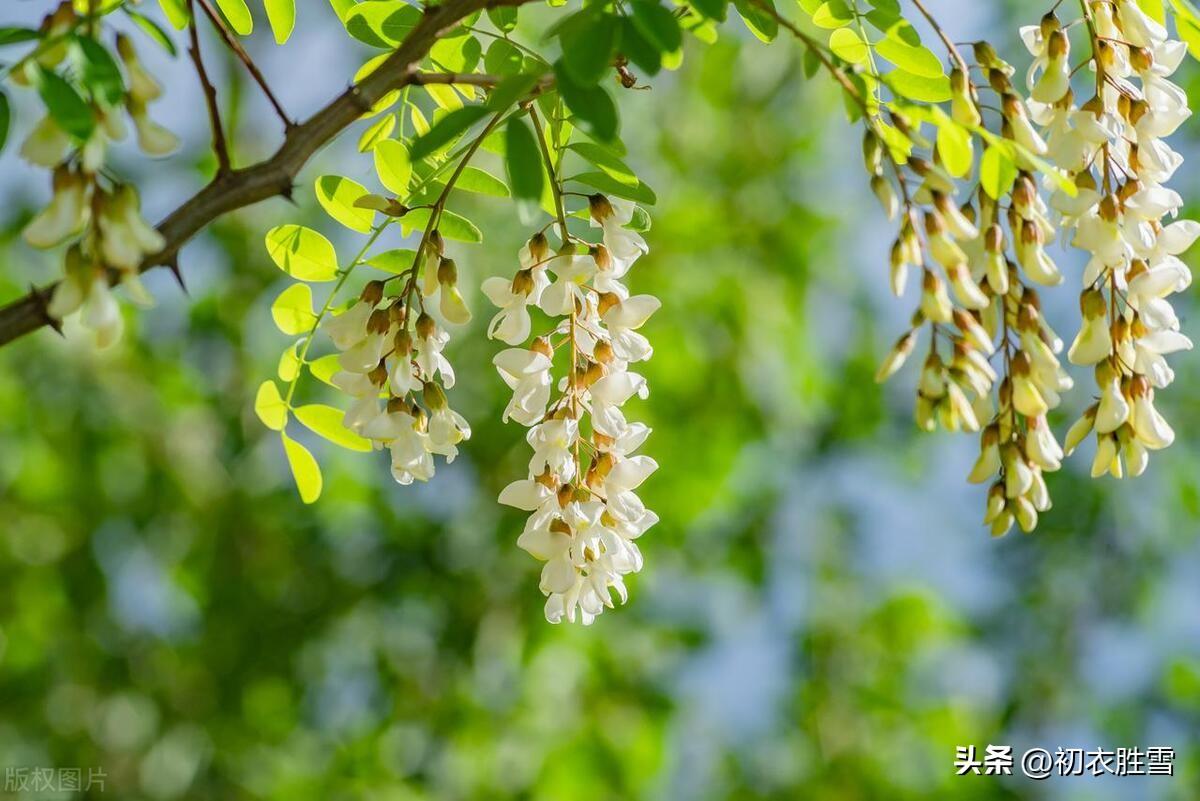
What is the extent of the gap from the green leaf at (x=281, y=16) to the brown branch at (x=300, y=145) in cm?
23

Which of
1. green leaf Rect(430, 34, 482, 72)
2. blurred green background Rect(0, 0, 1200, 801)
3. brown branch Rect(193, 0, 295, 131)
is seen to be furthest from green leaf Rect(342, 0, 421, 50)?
blurred green background Rect(0, 0, 1200, 801)

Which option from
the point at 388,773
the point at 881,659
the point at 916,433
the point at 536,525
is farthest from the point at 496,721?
the point at 536,525

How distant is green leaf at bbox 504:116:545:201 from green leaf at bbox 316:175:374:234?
0.59 feet

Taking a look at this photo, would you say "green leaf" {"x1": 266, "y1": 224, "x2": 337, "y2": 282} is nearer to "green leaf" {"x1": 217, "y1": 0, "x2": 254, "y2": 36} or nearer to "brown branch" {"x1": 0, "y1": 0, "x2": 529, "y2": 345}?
"green leaf" {"x1": 217, "y1": 0, "x2": 254, "y2": 36}

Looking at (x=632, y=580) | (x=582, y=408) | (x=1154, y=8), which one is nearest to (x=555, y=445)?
(x=582, y=408)

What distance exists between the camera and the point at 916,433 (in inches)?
95.3

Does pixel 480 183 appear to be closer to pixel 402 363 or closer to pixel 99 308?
pixel 402 363

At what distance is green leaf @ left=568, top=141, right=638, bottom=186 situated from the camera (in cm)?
62

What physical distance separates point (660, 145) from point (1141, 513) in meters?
1.17

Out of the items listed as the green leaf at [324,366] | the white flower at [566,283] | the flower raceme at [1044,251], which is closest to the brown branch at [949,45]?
the flower raceme at [1044,251]

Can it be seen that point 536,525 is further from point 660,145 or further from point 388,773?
point 660,145

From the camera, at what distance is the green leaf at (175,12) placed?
2.06ft

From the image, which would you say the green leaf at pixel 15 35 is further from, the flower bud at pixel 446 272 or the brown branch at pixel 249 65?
the flower bud at pixel 446 272

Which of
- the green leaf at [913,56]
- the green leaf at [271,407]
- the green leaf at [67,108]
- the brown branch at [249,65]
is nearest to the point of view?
the green leaf at [67,108]
